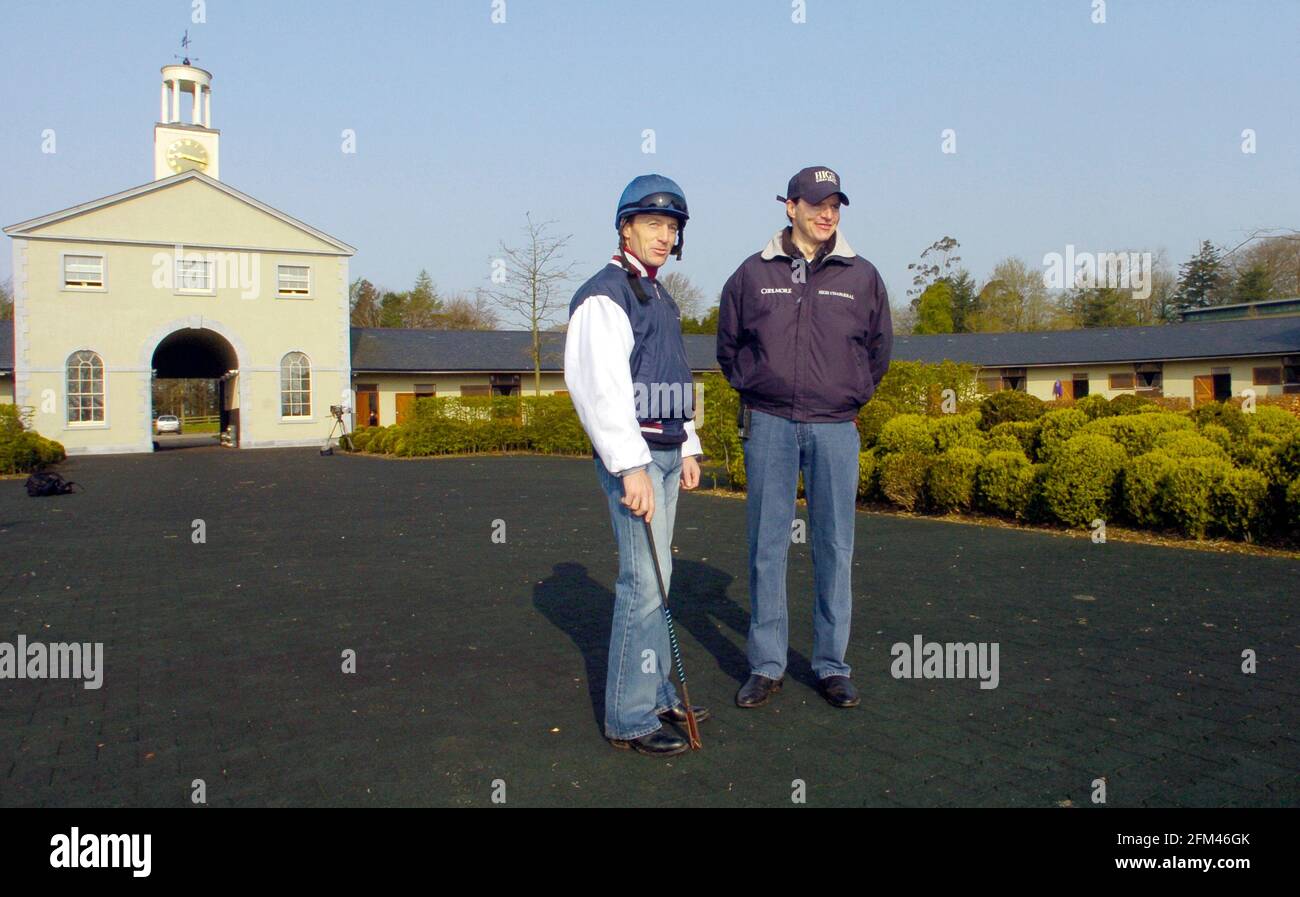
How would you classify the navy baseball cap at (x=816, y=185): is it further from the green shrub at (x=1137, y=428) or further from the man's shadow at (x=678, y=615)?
the green shrub at (x=1137, y=428)

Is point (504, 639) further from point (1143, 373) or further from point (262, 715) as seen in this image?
Answer: point (1143, 373)

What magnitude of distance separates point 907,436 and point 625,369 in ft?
29.7

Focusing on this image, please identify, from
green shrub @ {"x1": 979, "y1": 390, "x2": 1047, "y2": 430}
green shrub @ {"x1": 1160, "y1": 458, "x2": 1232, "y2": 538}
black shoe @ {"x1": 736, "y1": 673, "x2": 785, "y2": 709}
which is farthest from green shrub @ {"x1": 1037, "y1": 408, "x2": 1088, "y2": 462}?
black shoe @ {"x1": 736, "y1": 673, "x2": 785, "y2": 709}

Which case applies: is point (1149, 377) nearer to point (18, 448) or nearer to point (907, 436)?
point (907, 436)

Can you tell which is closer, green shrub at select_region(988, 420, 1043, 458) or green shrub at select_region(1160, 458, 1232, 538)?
green shrub at select_region(1160, 458, 1232, 538)

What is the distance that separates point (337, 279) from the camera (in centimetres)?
3578

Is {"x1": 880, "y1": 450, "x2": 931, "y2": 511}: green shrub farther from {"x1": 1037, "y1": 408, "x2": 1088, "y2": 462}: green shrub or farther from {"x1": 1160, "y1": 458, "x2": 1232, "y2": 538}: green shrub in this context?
{"x1": 1160, "y1": 458, "x2": 1232, "y2": 538}: green shrub

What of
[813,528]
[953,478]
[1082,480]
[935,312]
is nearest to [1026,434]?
[953,478]

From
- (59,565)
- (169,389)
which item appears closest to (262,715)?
(59,565)

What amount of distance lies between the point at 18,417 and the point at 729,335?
952 inches

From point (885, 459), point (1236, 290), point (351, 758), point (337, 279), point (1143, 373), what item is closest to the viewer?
point (351, 758)

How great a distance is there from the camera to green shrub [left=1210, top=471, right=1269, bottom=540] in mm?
7891

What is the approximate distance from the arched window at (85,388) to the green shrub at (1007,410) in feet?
94.5

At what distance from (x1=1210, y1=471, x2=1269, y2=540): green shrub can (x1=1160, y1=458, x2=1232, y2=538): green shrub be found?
46 mm
